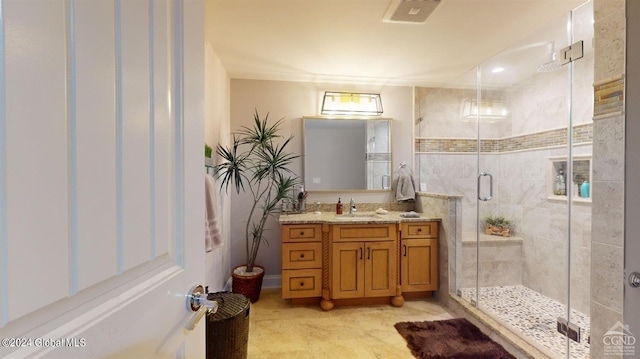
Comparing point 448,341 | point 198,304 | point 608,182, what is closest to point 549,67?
point 608,182

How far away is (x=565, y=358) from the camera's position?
1.68 meters

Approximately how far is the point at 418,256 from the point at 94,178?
8.77 feet

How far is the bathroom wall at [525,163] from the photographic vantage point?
2297 mm

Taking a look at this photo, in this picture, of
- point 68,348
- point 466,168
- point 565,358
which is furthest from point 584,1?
point 68,348

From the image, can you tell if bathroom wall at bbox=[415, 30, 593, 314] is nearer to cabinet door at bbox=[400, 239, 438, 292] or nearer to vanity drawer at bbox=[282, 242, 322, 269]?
cabinet door at bbox=[400, 239, 438, 292]

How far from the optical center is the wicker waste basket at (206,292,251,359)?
58.8 inches

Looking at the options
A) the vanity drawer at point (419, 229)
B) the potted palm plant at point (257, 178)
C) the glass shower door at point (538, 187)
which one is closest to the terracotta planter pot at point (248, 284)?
the potted palm plant at point (257, 178)

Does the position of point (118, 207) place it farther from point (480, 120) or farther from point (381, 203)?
point (480, 120)

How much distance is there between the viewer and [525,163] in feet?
9.57

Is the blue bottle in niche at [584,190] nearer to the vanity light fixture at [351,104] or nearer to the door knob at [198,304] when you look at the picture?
the vanity light fixture at [351,104]

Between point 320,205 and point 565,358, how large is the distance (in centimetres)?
223

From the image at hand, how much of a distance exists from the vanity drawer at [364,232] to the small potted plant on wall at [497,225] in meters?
1.21

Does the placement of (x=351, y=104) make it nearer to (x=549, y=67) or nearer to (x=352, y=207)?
(x=352, y=207)

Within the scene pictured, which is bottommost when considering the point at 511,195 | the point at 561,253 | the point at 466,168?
the point at 561,253
